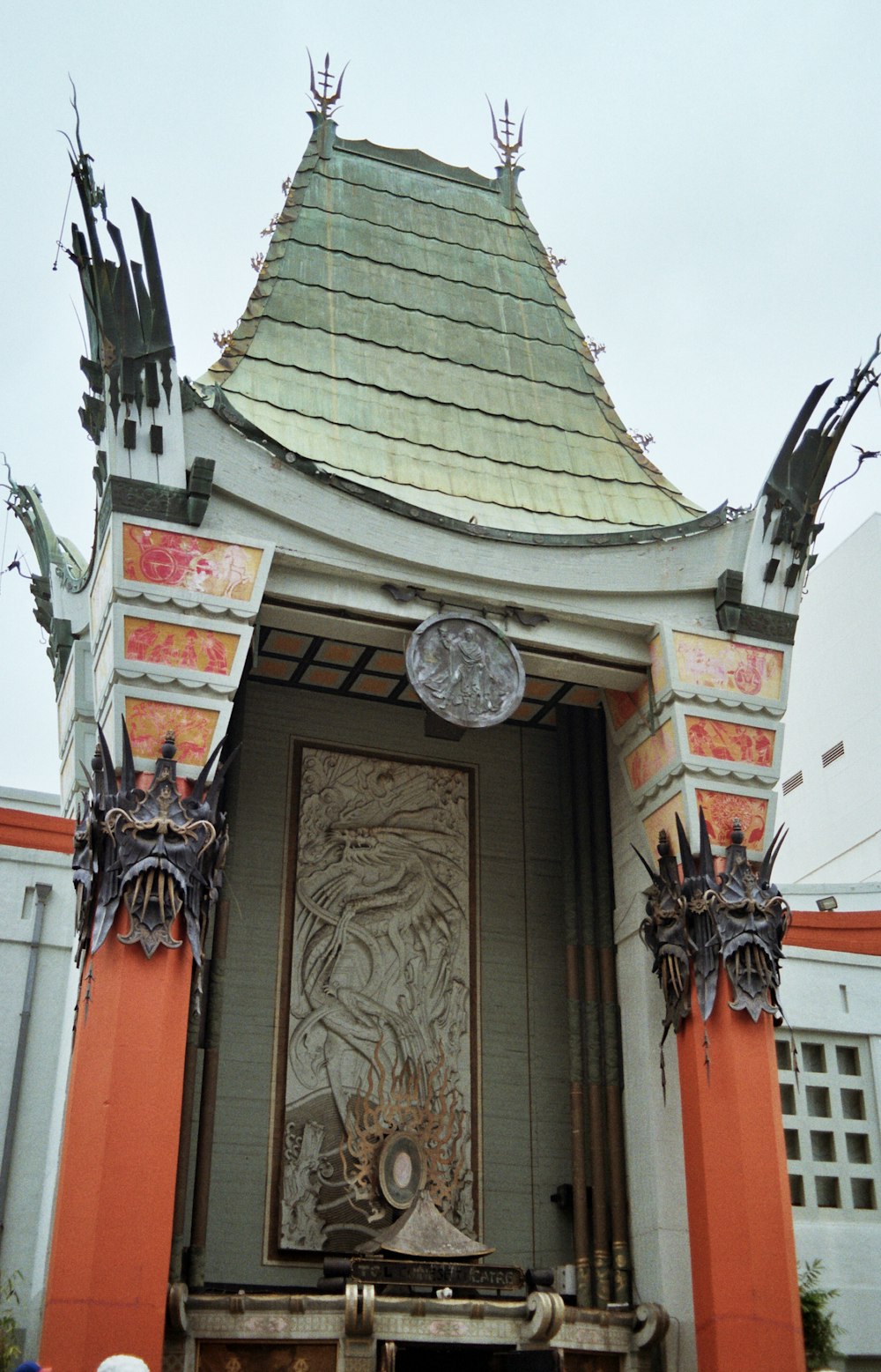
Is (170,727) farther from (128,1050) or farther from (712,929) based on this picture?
(712,929)

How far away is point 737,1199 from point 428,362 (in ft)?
28.0

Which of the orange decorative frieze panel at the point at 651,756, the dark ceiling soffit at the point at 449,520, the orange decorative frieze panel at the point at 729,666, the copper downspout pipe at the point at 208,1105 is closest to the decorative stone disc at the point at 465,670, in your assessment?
the dark ceiling soffit at the point at 449,520

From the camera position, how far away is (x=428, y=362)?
1537 cm

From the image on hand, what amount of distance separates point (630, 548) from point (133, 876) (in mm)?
5411

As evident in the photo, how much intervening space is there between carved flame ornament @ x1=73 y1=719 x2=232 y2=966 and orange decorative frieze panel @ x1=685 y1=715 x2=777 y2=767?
14.0 feet

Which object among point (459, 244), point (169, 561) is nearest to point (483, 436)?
point (459, 244)

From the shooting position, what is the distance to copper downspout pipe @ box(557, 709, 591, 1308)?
502 inches

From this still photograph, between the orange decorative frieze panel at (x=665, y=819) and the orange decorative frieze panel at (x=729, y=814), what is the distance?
0.58 feet

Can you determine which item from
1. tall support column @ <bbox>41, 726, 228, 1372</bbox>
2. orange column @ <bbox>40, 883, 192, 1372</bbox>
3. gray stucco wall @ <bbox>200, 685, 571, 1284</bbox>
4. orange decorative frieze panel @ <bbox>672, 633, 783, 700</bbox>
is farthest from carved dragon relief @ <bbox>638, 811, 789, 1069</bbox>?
orange column @ <bbox>40, 883, 192, 1372</bbox>

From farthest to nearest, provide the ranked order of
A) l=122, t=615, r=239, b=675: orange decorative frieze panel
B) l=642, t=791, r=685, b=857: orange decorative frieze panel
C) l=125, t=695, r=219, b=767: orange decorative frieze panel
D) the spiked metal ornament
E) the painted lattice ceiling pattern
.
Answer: the painted lattice ceiling pattern, l=642, t=791, r=685, b=857: orange decorative frieze panel, the spiked metal ornament, l=122, t=615, r=239, b=675: orange decorative frieze panel, l=125, t=695, r=219, b=767: orange decorative frieze panel

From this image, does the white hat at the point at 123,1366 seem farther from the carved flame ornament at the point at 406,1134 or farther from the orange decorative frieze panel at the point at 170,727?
the carved flame ornament at the point at 406,1134

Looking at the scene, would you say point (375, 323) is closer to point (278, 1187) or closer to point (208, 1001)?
point (208, 1001)

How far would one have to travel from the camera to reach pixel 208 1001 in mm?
12555

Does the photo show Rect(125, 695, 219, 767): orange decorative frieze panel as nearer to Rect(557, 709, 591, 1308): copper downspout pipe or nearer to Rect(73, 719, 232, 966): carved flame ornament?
Rect(73, 719, 232, 966): carved flame ornament
